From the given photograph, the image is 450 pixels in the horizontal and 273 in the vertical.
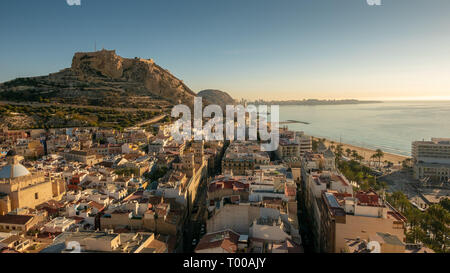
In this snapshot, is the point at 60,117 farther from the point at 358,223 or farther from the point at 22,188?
the point at 358,223

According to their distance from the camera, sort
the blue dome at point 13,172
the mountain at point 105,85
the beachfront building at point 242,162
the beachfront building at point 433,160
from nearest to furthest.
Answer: the blue dome at point 13,172 → the beachfront building at point 242,162 → the beachfront building at point 433,160 → the mountain at point 105,85

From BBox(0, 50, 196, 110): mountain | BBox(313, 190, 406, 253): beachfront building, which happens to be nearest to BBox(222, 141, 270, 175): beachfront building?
BBox(313, 190, 406, 253): beachfront building

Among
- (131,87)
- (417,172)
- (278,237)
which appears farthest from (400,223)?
(131,87)

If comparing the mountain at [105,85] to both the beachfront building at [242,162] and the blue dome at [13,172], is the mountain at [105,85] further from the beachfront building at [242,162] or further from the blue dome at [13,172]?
the blue dome at [13,172]

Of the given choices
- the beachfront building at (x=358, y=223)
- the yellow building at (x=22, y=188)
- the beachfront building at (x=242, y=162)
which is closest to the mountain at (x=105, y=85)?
the beachfront building at (x=242, y=162)

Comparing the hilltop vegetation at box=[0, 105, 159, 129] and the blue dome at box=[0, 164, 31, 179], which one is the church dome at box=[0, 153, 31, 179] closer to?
the blue dome at box=[0, 164, 31, 179]

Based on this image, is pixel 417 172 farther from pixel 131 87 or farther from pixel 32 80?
pixel 32 80
